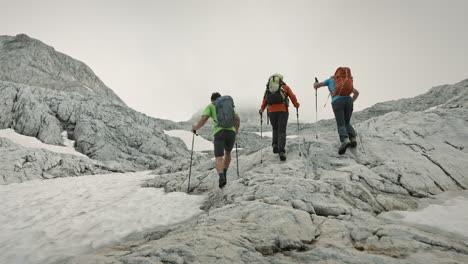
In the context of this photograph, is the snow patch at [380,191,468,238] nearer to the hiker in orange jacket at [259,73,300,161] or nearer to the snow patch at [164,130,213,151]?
the hiker in orange jacket at [259,73,300,161]

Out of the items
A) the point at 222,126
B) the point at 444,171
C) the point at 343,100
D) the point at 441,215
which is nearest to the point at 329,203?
the point at 441,215

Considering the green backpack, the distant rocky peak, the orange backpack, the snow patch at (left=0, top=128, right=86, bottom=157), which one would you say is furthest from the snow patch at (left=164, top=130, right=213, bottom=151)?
the orange backpack

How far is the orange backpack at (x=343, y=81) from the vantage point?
311 inches

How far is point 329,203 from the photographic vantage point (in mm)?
5168

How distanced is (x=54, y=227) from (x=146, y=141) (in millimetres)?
32352

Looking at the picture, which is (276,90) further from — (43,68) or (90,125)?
(43,68)

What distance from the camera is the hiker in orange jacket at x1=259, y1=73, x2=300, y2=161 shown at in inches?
331

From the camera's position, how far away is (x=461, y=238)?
3869mm

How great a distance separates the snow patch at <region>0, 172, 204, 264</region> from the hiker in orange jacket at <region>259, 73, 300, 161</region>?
11.3 ft

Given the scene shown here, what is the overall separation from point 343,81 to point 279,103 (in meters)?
2.18

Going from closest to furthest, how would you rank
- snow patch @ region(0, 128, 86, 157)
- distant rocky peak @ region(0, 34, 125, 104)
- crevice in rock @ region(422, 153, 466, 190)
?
crevice in rock @ region(422, 153, 466, 190) < snow patch @ region(0, 128, 86, 157) < distant rocky peak @ region(0, 34, 125, 104)

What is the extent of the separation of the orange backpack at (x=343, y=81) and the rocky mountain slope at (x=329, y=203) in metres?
2.06

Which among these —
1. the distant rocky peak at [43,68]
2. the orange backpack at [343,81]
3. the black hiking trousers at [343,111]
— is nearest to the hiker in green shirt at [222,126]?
the black hiking trousers at [343,111]

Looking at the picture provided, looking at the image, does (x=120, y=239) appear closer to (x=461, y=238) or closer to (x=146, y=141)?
(x=461, y=238)
